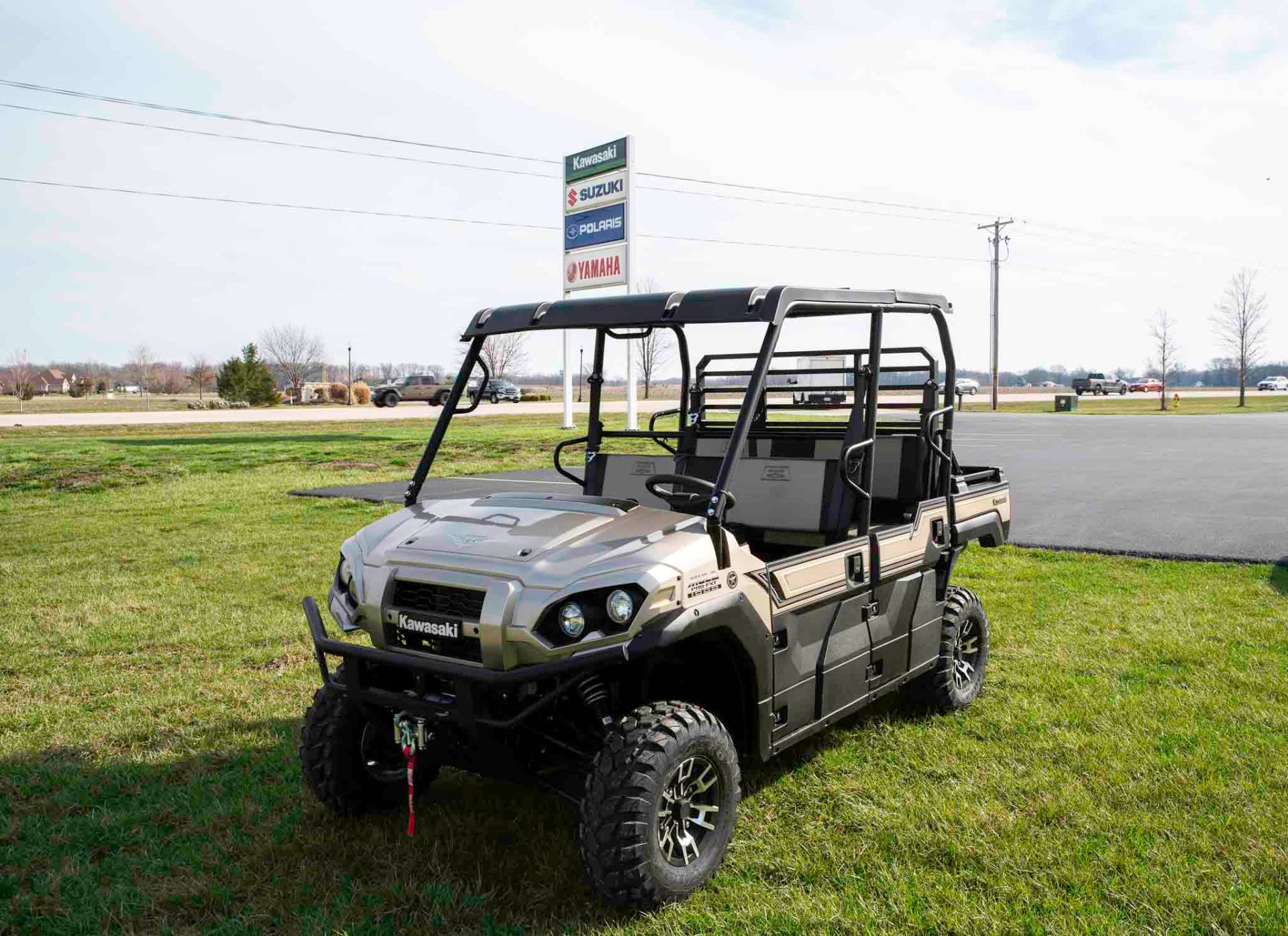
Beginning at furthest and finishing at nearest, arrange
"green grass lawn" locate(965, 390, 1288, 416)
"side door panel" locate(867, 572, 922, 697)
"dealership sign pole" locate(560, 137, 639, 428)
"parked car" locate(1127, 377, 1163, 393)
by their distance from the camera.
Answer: "parked car" locate(1127, 377, 1163, 393), "green grass lawn" locate(965, 390, 1288, 416), "dealership sign pole" locate(560, 137, 639, 428), "side door panel" locate(867, 572, 922, 697)

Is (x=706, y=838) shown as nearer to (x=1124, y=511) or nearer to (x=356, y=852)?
(x=356, y=852)

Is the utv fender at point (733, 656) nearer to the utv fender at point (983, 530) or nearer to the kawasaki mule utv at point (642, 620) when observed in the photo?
the kawasaki mule utv at point (642, 620)

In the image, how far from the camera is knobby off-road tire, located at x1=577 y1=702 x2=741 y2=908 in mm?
3219

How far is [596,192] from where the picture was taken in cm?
2802

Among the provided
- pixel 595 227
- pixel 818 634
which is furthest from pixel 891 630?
pixel 595 227

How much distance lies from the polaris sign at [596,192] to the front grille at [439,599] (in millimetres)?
24715

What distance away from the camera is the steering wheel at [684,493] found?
3617mm

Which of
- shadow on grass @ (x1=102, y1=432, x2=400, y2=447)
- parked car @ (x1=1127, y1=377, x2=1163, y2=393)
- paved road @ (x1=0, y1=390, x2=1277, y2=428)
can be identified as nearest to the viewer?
shadow on grass @ (x1=102, y1=432, x2=400, y2=447)

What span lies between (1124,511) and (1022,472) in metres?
4.96

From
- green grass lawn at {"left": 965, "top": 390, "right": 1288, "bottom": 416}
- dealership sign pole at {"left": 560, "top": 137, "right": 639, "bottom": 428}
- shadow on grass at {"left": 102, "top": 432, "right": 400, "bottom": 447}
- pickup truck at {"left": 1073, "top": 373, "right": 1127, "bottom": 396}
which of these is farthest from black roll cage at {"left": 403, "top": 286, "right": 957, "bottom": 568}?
pickup truck at {"left": 1073, "top": 373, "right": 1127, "bottom": 396}

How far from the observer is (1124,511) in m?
12.3

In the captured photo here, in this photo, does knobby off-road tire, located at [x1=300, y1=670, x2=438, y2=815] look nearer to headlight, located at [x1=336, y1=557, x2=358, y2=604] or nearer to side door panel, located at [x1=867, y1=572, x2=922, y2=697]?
headlight, located at [x1=336, y1=557, x2=358, y2=604]

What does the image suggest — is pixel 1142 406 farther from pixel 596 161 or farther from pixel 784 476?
pixel 784 476

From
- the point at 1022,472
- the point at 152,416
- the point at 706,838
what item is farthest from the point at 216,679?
the point at 152,416
